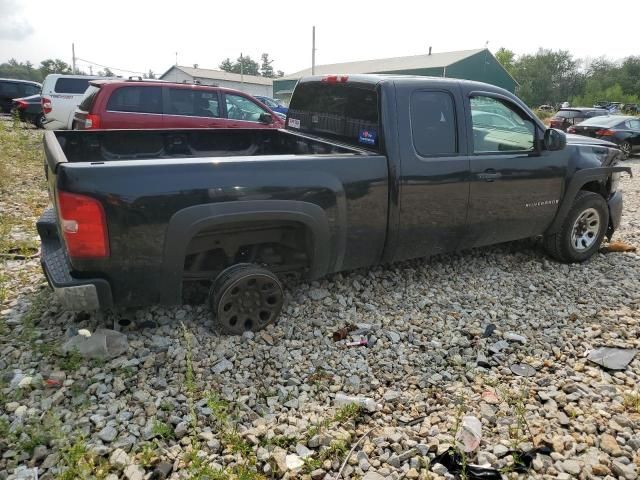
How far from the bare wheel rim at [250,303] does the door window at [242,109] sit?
6281mm

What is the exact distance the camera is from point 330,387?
10.4 ft

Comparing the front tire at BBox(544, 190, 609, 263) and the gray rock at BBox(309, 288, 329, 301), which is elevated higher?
the front tire at BBox(544, 190, 609, 263)

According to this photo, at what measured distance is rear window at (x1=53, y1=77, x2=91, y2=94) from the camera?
43.8ft

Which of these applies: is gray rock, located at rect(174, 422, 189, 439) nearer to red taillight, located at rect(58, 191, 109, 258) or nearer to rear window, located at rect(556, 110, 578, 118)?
red taillight, located at rect(58, 191, 109, 258)

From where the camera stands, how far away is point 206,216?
318 cm

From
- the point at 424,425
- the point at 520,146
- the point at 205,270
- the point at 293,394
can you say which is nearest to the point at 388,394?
the point at 424,425

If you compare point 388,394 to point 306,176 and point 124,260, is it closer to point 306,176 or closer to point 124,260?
point 306,176

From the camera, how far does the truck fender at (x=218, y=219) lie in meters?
3.15

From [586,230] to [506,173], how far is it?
164 cm

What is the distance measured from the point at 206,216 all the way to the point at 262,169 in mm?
514

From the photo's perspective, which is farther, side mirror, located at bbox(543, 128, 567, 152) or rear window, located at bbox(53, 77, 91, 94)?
rear window, located at bbox(53, 77, 91, 94)

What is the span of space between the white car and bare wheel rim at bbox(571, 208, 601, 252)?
12.4 metres

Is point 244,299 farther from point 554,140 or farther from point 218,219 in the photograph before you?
point 554,140

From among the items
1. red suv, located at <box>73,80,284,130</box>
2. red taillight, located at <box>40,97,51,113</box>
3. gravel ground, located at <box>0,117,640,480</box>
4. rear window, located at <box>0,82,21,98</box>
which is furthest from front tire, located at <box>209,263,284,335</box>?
rear window, located at <box>0,82,21,98</box>
